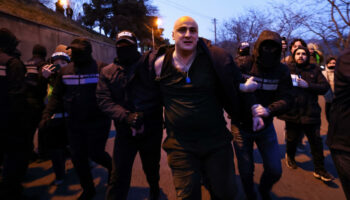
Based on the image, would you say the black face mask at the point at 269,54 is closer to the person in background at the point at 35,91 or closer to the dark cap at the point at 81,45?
the dark cap at the point at 81,45

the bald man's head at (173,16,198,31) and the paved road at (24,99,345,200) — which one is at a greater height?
the bald man's head at (173,16,198,31)

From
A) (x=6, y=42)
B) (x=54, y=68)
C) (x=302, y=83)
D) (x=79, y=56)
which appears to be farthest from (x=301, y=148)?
(x=6, y=42)

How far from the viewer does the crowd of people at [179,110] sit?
75.2 inches

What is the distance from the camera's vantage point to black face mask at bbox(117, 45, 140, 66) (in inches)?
97.9

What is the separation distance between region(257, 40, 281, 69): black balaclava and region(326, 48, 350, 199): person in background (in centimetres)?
83

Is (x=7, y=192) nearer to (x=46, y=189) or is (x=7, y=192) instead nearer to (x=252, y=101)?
(x=46, y=189)

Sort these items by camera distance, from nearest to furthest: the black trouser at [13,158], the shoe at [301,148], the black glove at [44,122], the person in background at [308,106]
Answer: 1. the black trouser at [13,158]
2. the black glove at [44,122]
3. the person in background at [308,106]
4. the shoe at [301,148]

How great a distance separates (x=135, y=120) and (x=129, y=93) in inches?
14.5

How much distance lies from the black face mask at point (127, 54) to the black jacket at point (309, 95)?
2640 mm

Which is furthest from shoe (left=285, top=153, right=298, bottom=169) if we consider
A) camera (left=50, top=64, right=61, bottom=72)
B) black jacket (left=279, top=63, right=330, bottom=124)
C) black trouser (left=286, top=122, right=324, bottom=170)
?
camera (left=50, top=64, right=61, bottom=72)

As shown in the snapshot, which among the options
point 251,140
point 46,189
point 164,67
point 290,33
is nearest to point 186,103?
point 164,67

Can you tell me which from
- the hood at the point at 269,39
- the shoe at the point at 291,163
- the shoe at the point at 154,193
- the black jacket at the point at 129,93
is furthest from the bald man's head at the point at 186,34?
the shoe at the point at 291,163

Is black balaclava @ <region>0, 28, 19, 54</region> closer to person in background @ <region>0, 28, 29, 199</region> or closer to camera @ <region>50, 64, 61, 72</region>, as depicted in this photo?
person in background @ <region>0, 28, 29, 199</region>

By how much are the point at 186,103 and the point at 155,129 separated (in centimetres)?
79
